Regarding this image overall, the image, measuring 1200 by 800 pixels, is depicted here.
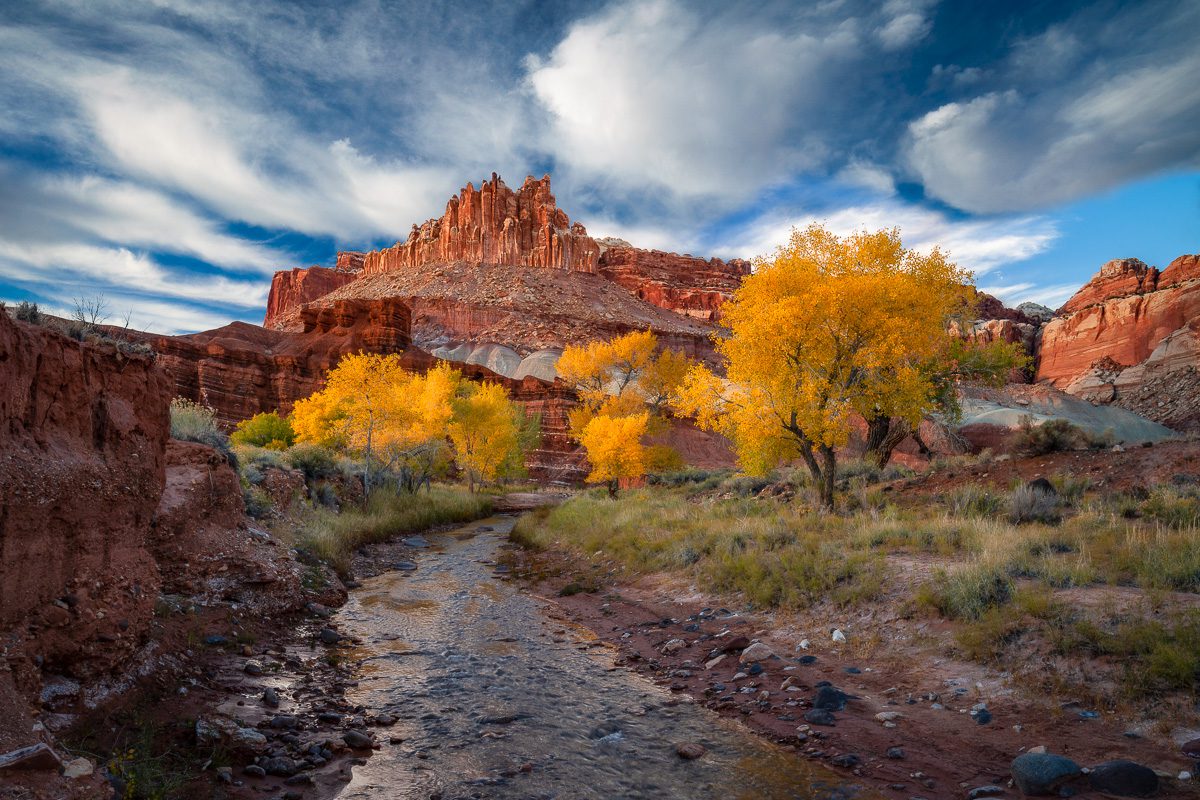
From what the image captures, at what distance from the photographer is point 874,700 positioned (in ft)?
24.4

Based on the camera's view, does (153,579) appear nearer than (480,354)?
Yes

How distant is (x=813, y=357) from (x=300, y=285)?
198 metres

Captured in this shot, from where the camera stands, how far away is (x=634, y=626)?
11.9m

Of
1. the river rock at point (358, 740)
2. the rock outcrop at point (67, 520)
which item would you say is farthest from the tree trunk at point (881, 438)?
the rock outcrop at point (67, 520)

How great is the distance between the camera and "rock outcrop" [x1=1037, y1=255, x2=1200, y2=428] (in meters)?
63.2

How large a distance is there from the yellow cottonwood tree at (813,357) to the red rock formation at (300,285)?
19007 centimetres

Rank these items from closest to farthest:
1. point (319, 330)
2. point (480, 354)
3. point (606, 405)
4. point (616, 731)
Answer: point (616, 731) < point (606, 405) < point (319, 330) < point (480, 354)

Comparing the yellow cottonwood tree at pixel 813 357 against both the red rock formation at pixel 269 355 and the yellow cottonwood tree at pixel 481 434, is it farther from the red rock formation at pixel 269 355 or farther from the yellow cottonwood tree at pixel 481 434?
the red rock formation at pixel 269 355

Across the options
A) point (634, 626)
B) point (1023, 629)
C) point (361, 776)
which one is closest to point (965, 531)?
point (1023, 629)

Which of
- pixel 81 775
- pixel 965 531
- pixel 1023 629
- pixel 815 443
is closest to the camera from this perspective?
pixel 81 775

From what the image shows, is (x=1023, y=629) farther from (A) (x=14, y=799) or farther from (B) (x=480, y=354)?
(B) (x=480, y=354)

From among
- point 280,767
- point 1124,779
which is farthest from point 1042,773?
point 280,767

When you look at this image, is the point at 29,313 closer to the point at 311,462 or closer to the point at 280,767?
the point at 280,767

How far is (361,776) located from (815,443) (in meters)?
13.7
